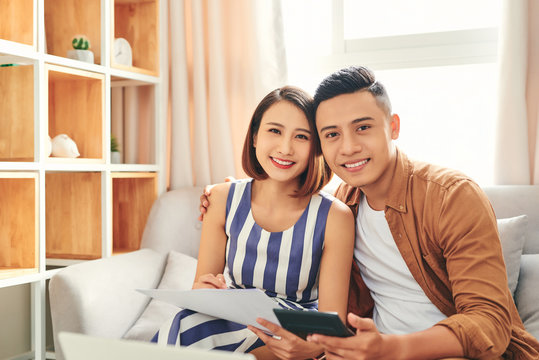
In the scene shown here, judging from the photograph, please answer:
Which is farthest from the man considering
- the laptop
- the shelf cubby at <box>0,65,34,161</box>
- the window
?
the shelf cubby at <box>0,65,34,161</box>

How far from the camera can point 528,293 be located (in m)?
1.56

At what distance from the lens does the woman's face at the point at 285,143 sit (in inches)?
56.0

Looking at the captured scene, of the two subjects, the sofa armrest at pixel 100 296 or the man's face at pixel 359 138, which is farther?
the sofa armrest at pixel 100 296

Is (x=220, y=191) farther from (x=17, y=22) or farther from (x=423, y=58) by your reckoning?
(x=423, y=58)

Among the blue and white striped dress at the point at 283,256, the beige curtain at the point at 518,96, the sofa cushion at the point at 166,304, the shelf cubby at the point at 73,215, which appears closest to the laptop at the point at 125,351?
the blue and white striped dress at the point at 283,256

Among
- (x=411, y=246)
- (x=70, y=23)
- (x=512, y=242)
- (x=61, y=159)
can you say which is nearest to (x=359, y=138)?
(x=411, y=246)

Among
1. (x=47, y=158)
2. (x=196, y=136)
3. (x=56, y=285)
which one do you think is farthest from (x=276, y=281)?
(x=196, y=136)

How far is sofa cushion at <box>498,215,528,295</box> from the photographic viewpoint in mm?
1566

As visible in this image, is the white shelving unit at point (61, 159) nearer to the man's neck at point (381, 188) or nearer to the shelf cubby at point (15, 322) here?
the shelf cubby at point (15, 322)

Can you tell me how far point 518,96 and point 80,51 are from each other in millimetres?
1565

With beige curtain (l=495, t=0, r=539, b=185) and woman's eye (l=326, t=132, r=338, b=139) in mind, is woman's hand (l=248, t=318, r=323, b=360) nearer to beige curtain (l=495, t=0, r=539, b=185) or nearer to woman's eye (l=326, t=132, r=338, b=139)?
woman's eye (l=326, t=132, r=338, b=139)

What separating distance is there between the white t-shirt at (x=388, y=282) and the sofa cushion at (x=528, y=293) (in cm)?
39

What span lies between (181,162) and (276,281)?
43.0 inches

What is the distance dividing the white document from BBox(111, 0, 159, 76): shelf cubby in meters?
1.40
